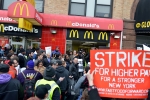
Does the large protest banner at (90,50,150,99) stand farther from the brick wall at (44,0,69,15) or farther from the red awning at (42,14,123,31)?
the brick wall at (44,0,69,15)

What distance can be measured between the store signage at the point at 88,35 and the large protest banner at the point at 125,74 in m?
12.6

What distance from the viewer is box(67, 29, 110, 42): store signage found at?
15.7 m

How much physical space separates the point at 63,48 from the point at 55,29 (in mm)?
1280

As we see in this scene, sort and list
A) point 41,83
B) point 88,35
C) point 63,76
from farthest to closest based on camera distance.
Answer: point 88,35, point 63,76, point 41,83

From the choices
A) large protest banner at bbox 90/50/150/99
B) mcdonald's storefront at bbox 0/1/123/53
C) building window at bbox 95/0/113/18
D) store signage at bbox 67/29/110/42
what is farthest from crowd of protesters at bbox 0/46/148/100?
building window at bbox 95/0/113/18

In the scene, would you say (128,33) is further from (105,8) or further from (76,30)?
(76,30)

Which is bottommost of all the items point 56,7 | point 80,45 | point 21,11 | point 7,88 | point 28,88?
point 28,88

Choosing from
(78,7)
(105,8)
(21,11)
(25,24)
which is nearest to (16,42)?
(25,24)

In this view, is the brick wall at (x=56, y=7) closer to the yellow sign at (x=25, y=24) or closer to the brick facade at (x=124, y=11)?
the brick facade at (x=124, y=11)

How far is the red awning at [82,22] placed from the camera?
50.3ft

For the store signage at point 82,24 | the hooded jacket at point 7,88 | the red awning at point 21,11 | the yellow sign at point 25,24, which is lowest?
the hooded jacket at point 7,88

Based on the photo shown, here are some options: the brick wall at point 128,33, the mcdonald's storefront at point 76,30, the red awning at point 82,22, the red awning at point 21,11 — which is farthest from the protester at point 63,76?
the brick wall at point 128,33

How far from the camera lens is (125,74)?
10.2 ft

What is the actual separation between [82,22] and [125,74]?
12666 mm
